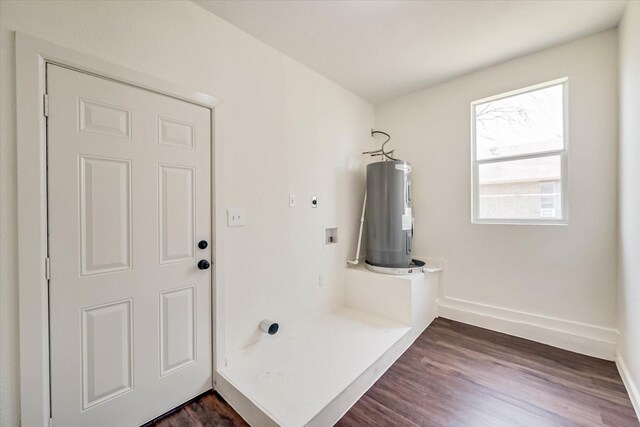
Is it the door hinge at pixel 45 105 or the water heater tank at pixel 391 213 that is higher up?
the door hinge at pixel 45 105

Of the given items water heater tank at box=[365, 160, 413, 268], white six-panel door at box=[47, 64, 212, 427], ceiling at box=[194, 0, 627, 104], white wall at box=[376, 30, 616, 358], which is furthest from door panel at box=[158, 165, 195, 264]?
white wall at box=[376, 30, 616, 358]

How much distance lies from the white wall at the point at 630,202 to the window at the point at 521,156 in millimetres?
403

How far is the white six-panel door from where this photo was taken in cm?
121

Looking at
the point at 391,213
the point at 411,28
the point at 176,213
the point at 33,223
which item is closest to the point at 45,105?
the point at 33,223

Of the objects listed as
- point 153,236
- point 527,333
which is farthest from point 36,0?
point 527,333

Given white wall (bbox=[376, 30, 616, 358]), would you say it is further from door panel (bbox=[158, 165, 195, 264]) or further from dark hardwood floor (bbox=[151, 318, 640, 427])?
door panel (bbox=[158, 165, 195, 264])

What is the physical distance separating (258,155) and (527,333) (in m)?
2.95

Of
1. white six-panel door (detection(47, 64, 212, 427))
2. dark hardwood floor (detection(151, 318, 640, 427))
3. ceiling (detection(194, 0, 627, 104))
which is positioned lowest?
dark hardwood floor (detection(151, 318, 640, 427))

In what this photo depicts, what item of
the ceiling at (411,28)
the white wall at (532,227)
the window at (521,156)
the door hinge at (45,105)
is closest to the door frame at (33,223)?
the door hinge at (45,105)

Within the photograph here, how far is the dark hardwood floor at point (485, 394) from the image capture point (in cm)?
145

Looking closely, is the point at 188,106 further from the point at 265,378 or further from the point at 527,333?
the point at 527,333

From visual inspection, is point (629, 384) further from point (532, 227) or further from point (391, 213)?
point (391, 213)

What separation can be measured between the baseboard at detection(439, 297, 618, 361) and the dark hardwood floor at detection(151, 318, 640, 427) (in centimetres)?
9

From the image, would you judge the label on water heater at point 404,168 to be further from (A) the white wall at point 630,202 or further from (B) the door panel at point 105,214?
(B) the door panel at point 105,214
